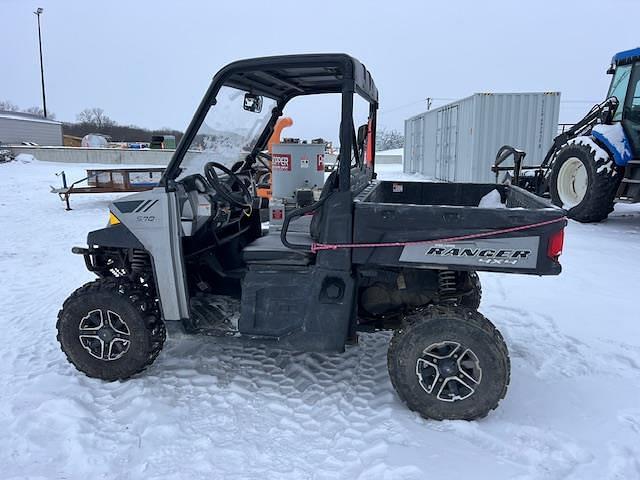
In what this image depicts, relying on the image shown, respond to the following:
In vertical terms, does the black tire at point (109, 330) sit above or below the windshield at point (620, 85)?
below

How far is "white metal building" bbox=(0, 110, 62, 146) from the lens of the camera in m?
43.5

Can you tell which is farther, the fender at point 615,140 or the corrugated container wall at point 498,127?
the corrugated container wall at point 498,127

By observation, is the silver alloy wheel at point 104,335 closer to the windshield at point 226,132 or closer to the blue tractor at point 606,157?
the windshield at point 226,132

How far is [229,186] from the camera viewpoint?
3.84 m

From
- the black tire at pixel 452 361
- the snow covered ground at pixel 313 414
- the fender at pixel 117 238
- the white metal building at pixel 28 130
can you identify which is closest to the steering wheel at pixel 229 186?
the fender at pixel 117 238

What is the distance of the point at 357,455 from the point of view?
2619 millimetres

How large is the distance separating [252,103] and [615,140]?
6.77m

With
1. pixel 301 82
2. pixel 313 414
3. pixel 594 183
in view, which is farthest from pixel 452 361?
pixel 594 183

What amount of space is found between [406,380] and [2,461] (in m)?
2.16

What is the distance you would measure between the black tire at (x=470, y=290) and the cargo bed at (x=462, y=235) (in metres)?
0.43

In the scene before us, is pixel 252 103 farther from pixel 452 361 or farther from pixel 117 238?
pixel 452 361

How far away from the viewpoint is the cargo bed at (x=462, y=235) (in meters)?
2.81

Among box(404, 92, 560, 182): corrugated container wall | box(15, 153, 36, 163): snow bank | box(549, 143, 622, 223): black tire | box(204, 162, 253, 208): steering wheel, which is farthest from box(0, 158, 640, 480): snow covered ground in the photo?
box(15, 153, 36, 163): snow bank

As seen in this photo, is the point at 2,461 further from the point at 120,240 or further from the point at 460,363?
the point at 460,363
